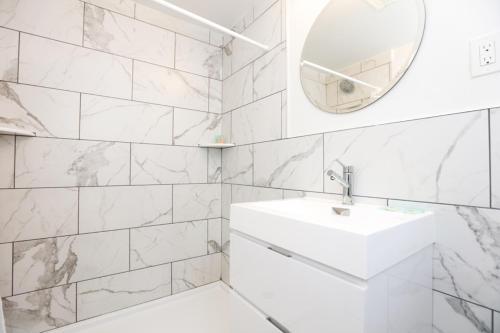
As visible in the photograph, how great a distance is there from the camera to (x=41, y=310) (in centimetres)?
138

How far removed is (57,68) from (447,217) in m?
2.10

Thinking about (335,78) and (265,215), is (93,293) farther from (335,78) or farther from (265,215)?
(335,78)

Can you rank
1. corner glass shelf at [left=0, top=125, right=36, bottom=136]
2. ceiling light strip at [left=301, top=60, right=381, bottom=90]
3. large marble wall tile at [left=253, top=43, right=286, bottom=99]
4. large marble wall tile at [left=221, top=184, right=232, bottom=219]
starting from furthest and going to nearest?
large marble wall tile at [left=221, top=184, right=232, bottom=219]
large marble wall tile at [left=253, top=43, right=286, bottom=99]
corner glass shelf at [left=0, top=125, right=36, bottom=136]
ceiling light strip at [left=301, top=60, right=381, bottom=90]

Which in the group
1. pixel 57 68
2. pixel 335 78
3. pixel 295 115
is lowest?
pixel 295 115

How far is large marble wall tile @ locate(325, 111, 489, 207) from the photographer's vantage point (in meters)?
0.75

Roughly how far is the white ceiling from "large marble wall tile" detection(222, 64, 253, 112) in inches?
17.6

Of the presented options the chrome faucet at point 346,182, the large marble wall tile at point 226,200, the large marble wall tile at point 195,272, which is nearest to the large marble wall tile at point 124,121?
the large marble wall tile at point 226,200

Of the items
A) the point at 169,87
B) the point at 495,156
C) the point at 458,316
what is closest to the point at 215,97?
the point at 169,87

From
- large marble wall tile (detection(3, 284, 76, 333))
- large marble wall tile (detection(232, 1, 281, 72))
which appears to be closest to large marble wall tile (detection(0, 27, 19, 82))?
large marble wall tile (detection(3, 284, 76, 333))

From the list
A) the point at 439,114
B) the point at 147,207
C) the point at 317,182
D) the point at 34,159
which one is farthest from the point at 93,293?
the point at 439,114

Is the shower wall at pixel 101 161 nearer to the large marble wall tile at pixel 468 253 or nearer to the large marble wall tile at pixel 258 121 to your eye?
the large marble wall tile at pixel 258 121

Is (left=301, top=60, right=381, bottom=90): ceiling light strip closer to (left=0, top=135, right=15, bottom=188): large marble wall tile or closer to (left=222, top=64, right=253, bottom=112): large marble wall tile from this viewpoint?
(left=222, top=64, right=253, bottom=112): large marble wall tile

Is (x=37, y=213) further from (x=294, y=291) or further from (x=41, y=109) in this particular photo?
(x=294, y=291)

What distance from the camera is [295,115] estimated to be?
1386 millimetres
